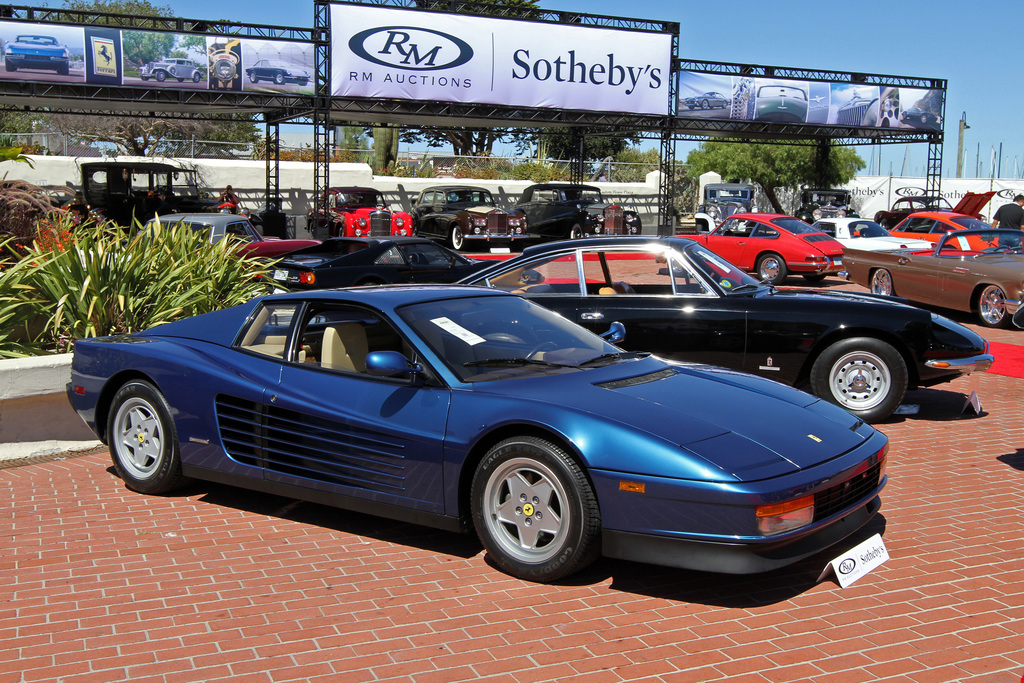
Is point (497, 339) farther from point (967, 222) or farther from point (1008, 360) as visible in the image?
point (967, 222)

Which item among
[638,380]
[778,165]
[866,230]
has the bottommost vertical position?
[638,380]

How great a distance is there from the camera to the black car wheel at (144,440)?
5523 millimetres

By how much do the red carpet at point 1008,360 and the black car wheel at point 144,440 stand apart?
8193mm

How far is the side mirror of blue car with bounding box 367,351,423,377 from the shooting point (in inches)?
177

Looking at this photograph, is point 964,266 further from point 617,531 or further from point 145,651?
point 145,651

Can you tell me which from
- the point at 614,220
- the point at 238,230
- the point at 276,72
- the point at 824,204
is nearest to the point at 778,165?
the point at 824,204

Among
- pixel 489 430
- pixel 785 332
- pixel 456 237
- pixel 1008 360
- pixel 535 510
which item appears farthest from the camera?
pixel 456 237

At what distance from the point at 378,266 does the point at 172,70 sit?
651 inches

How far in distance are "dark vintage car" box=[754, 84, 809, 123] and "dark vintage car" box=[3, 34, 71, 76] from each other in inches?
924

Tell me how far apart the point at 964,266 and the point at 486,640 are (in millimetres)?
12216

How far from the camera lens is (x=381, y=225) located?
87.8 ft

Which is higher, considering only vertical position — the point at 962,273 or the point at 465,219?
the point at 465,219

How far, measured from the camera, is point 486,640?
3736 mm

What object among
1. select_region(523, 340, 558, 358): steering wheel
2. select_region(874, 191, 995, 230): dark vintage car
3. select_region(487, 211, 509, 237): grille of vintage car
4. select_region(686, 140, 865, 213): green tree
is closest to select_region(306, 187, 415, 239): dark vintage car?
select_region(487, 211, 509, 237): grille of vintage car
